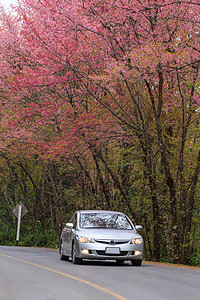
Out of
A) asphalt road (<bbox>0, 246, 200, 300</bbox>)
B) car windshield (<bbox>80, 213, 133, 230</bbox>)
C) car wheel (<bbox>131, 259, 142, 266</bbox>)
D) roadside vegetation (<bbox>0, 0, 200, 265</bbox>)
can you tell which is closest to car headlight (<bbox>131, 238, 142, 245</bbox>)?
car wheel (<bbox>131, 259, 142, 266</bbox>)

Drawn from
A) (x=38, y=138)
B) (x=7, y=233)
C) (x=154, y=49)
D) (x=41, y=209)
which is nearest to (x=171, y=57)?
(x=154, y=49)

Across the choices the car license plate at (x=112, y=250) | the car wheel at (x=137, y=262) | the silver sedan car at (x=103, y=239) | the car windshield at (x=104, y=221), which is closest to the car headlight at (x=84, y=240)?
the silver sedan car at (x=103, y=239)

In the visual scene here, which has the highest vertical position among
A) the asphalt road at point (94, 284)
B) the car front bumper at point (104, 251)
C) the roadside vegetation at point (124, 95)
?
the roadside vegetation at point (124, 95)

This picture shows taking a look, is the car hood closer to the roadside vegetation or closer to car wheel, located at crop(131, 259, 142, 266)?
car wheel, located at crop(131, 259, 142, 266)

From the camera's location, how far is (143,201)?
23641 millimetres

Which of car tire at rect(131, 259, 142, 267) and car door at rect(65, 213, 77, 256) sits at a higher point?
car door at rect(65, 213, 77, 256)

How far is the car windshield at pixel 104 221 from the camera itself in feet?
51.0

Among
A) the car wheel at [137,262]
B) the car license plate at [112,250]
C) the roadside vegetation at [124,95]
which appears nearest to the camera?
the car license plate at [112,250]

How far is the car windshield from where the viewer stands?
15.5 metres

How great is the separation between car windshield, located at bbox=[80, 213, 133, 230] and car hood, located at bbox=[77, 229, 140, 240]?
52 cm

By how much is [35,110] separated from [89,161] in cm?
669

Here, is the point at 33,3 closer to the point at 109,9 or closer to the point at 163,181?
the point at 109,9

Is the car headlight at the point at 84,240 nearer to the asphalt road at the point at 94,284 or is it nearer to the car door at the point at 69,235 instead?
the car door at the point at 69,235

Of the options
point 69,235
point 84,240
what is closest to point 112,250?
point 84,240
